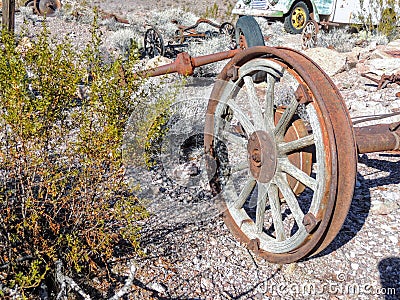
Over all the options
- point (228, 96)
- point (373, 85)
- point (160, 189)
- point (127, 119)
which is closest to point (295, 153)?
point (228, 96)

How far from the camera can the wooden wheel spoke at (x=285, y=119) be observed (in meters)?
2.89

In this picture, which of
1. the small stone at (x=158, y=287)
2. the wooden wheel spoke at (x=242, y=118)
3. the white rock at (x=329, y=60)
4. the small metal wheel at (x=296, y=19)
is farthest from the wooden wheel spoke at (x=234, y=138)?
the small metal wheel at (x=296, y=19)

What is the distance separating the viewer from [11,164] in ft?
8.82

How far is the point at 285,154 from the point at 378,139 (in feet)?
2.18

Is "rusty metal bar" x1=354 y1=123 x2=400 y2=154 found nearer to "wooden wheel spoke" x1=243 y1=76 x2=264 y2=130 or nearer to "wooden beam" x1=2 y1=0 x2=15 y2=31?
"wooden wheel spoke" x1=243 y1=76 x2=264 y2=130

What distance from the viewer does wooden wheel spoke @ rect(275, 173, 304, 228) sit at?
9.37 ft

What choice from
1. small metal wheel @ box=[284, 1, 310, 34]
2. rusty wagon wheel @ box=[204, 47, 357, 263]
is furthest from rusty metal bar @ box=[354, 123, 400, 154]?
small metal wheel @ box=[284, 1, 310, 34]

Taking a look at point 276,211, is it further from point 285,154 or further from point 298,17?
point 298,17

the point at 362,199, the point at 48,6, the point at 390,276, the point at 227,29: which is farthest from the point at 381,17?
the point at 48,6

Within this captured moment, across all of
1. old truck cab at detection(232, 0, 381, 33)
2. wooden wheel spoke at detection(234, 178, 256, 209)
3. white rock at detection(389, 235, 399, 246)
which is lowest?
white rock at detection(389, 235, 399, 246)

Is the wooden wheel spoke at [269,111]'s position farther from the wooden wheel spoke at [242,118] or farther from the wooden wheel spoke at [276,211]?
the wooden wheel spoke at [276,211]

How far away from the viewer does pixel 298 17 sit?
565 inches

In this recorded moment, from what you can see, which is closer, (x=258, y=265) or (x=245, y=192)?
(x=258, y=265)

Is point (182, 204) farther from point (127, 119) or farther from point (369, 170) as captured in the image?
point (369, 170)
